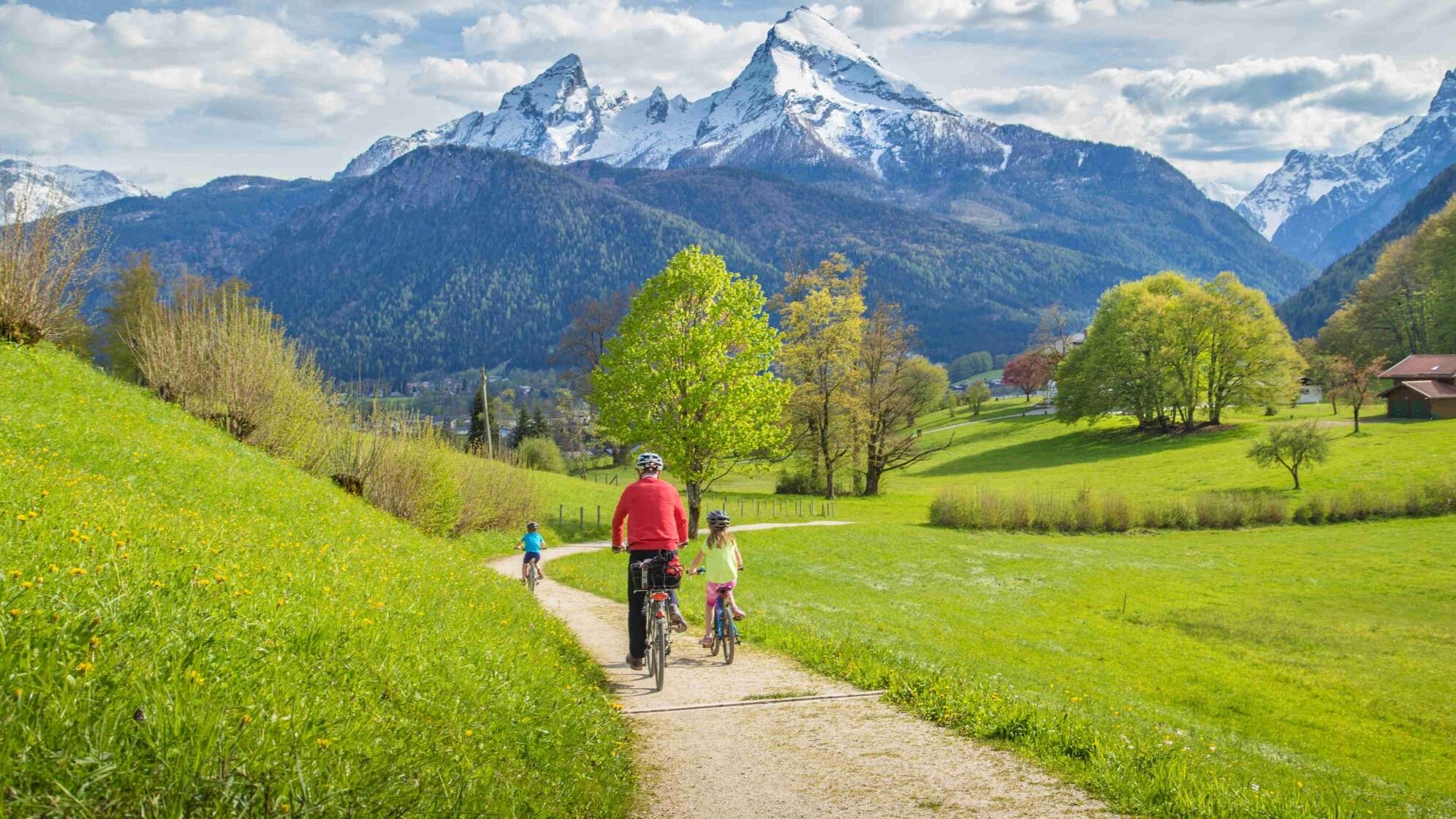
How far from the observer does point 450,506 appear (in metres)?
29.4

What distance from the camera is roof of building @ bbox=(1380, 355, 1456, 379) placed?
71500mm

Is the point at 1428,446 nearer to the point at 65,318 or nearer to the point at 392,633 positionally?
the point at 392,633

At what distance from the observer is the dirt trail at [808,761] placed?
258 inches

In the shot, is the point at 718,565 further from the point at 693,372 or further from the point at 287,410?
the point at 693,372

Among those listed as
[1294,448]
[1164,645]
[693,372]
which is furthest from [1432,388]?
[693,372]

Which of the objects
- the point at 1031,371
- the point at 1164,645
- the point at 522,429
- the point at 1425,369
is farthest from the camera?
the point at 1031,371

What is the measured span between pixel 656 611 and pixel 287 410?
56.7 ft

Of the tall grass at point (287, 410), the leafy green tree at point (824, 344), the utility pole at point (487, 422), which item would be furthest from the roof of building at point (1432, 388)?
the tall grass at point (287, 410)

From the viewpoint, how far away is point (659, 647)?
34.8 feet

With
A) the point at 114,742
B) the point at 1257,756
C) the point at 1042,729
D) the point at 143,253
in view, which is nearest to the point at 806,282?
the point at 1257,756

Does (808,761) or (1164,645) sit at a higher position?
(808,761)

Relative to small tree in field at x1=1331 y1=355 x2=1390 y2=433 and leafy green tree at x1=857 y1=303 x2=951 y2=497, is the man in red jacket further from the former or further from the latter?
small tree in field at x1=1331 y1=355 x2=1390 y2=433

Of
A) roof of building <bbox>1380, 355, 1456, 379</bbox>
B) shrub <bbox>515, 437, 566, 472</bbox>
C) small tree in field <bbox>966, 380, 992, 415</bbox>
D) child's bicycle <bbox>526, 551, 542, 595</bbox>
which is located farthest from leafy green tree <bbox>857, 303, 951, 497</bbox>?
small tree in field <bbox>966, 380, 992, 415</bbox>

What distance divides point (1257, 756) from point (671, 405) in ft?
81.3
